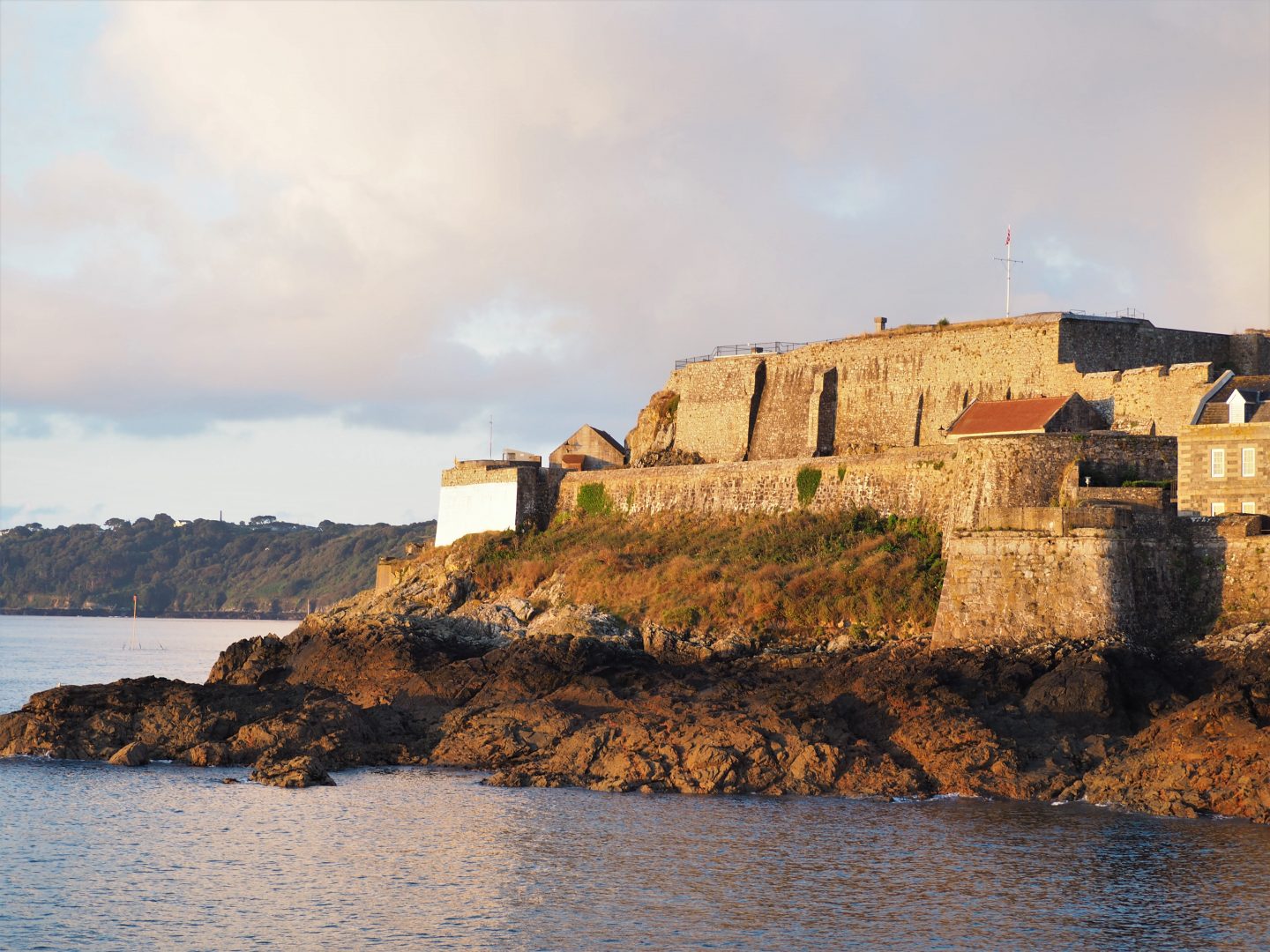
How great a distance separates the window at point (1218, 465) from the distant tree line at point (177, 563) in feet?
345

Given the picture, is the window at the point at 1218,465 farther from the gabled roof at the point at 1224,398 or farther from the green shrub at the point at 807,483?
the green shrub at the point at 807,483

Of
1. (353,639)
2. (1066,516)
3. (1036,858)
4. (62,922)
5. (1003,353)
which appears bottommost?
(62,922)

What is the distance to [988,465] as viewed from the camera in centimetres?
3444

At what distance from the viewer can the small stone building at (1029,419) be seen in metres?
36.7

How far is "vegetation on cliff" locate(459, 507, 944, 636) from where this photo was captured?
34406 mm

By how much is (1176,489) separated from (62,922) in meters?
22.6

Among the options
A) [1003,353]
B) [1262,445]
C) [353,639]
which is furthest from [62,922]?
[1003,353]

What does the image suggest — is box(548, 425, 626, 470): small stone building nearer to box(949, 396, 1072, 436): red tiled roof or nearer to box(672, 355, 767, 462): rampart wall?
box(672, 355, 767, 462): rampart wall

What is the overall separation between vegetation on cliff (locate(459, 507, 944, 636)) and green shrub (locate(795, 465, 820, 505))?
0.49 m

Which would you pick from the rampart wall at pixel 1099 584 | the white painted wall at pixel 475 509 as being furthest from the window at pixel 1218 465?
the white painted wall at pixel 475 509

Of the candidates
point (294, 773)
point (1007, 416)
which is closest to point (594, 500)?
point (1007, 416)

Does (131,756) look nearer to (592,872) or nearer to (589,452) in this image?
(592,872)

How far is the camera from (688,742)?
92.6ft

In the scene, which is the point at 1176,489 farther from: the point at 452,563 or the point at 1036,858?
the point at 452,563
